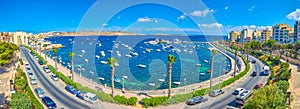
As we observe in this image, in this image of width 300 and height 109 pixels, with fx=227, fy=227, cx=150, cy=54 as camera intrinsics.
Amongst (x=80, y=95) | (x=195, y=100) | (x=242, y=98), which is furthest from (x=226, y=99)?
(x=80, y=95)

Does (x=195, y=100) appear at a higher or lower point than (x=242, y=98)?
lower

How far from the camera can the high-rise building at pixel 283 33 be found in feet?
314

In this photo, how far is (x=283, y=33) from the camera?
322 ft

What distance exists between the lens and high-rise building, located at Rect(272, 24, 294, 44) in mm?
95688

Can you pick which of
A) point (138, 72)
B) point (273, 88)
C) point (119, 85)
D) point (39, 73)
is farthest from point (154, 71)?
point (273, 88)

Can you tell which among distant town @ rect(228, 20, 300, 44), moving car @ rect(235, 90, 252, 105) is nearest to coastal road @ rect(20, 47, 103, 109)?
moving car @ rect(235, 90, 252, 105)

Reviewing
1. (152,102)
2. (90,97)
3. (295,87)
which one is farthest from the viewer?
(295,87)

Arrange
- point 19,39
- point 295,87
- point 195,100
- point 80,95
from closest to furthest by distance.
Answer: point 195,100 → point 80,95 → point 295,87 → point 19,39

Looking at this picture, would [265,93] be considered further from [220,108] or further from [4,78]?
[4,78]

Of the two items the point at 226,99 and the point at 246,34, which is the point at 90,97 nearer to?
the point at 226,99

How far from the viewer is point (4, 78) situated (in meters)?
34.2

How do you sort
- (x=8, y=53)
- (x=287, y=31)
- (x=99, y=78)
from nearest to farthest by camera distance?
(x=8, y=53) → (x=99, y=78) → (x=287, y=31)

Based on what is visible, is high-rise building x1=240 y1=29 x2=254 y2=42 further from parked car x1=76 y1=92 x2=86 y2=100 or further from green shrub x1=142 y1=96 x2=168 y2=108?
parked car x1=76 y1=92 x2=86 y2=100

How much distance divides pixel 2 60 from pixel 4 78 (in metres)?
5.72
